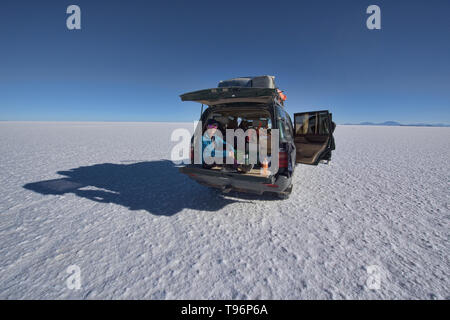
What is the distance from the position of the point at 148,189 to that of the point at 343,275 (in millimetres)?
4159

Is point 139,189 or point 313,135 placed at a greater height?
point 313,135

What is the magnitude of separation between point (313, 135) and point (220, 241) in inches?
173

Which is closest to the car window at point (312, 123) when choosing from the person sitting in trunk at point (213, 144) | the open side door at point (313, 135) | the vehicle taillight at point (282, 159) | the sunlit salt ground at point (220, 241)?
the open side door at point (313, 135)

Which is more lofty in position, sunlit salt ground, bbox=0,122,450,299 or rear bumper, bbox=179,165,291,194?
rear bumper, bbox=179,165,291,194

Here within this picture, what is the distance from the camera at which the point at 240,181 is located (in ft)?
9.87

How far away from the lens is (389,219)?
3070mm

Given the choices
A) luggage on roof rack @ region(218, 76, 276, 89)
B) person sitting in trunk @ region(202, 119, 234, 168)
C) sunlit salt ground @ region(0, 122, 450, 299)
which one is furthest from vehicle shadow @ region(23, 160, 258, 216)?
luggage on roof rack @ region(218, 76, 276, 89)

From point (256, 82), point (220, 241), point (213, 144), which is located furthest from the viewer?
point (256, 82)

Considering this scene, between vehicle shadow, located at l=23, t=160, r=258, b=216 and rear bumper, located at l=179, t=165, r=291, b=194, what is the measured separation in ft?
2.15

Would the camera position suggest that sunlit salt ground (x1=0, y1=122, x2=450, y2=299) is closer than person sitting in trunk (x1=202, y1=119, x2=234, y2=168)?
Yes

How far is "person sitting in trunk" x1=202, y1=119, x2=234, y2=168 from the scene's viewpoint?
135 inches

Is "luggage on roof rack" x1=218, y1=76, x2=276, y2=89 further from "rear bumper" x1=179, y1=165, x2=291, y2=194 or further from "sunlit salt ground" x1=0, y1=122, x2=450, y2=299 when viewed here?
"sunlit salt ground" x1=0, y1=122, x2=450, y2=299

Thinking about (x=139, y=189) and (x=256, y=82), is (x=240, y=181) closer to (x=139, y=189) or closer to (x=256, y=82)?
(x=256, y=82)

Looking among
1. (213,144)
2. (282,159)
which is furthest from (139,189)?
(282,159)
